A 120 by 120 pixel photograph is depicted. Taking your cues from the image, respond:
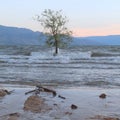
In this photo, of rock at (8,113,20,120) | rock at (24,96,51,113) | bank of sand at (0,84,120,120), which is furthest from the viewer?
rock at (24,96,51,113)

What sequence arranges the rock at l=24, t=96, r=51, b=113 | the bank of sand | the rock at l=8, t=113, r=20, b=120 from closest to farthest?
the rock at l=8, t=113, r=20, b=120 → the bank of sand → the rock at l=24, t=96, r=51, b=113

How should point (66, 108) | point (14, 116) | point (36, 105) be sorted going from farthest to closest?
1. point (36, 105)
2. point (66, 108)
3. point (14, 116)

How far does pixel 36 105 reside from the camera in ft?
46.6

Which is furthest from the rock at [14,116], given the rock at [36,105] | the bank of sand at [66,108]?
the rock at [36,105]

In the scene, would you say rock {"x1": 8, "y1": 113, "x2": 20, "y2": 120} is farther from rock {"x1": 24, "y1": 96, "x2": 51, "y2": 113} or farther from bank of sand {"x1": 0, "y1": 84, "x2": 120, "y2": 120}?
rock {"x1": 24, "y1": 96, "x2": 51, "y2": 113}

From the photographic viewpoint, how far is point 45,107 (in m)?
14.0

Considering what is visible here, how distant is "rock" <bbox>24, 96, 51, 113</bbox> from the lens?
1342 cm

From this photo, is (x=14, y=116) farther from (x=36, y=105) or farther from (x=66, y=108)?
(x=66, y=108)

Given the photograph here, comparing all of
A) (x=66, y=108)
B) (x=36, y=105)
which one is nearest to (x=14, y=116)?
(x=36, y=105)

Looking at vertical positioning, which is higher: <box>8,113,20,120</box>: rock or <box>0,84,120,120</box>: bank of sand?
<box>8,113,20,120</box>: rock

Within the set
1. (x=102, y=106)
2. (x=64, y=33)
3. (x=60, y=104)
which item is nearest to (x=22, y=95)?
(x=60, y=104)

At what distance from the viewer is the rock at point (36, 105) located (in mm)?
13422

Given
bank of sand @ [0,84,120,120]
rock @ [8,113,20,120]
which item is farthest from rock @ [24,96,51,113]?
rock @ [8,113,20,120]

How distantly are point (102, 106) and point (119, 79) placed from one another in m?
12.3
